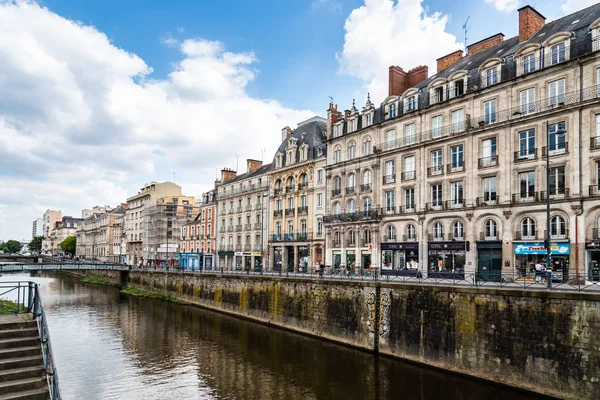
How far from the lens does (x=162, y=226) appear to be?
76.7m

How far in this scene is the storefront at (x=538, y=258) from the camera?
24.9 metres

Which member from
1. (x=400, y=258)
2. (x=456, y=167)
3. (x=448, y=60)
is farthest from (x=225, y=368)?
(x=448, y=60)

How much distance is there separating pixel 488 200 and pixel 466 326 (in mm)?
12799

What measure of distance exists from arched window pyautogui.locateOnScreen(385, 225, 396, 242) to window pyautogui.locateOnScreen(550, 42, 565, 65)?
16236 millimetres

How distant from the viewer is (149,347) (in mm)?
24219

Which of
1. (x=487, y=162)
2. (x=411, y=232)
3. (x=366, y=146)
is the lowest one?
(x=411, y=232)

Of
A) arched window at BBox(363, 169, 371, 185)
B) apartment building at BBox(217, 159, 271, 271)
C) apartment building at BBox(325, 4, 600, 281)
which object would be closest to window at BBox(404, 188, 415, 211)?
apartment building at BBox(325, 4, 600, 281)

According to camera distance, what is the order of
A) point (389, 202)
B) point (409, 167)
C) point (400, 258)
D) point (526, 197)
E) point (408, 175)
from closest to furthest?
point (526, 197) → point (408, 175) → point (409, 167) → point (400, 258) → point (389, 202)

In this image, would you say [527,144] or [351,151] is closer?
[527,144]

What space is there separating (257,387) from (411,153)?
75.6ft

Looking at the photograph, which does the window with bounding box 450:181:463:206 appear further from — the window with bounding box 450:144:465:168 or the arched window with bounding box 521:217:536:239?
the arched window with bounding box 521:217:536:239

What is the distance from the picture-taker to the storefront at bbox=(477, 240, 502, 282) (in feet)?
92.2

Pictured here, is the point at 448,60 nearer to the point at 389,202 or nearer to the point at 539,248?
the point at 389,202

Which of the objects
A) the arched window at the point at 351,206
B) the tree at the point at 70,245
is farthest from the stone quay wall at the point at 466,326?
the tree at the point at 70,245
